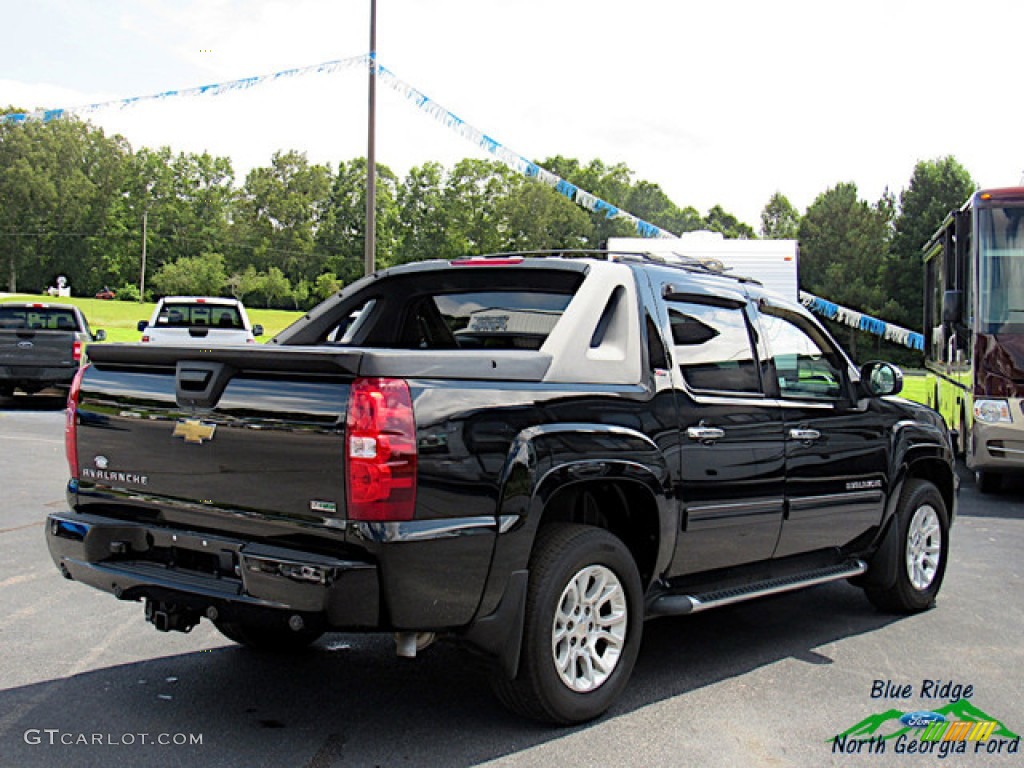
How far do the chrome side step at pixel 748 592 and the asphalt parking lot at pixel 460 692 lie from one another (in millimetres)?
354

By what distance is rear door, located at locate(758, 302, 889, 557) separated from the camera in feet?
17.6

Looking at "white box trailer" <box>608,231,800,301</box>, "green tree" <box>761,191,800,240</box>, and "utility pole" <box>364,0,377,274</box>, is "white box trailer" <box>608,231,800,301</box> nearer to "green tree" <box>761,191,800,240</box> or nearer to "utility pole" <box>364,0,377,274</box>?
"utility pole" <box>364,0,377,274</box>

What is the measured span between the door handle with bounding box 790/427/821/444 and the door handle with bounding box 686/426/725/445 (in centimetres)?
63

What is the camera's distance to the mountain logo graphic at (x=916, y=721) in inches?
167

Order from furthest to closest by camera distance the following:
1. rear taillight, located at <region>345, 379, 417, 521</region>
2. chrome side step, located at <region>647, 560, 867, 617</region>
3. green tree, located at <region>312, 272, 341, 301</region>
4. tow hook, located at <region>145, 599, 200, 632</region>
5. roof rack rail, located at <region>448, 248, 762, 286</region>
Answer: green tree, located at <region>312, 272, 341, 301</region> → roof rack rail, located at <region>448, 248, 762, 286</region> → chrome side step, located at <region>647, 560, 867, 617</region> → tow hook, located at <region>145, 599, 200, 632</region> → rear taillight, located at <region>345, 379, 417, 521</region>

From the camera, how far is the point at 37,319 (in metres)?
18.7

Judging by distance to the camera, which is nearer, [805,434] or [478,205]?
[805,434]

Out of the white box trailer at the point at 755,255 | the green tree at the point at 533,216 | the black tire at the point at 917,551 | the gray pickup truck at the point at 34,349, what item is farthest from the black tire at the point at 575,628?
the green tree at the point at 533,216

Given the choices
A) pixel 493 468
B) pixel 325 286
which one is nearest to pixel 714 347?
pixel 493 468

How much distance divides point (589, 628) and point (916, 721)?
1.41 meters

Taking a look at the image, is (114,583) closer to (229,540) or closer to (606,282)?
(229,540)

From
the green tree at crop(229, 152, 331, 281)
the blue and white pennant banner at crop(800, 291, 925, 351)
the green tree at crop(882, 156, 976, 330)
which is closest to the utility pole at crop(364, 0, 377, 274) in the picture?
the blue and white pennant banner at crop(800, 291, 925, 351)

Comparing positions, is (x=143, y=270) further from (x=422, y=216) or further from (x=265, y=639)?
(x=265, y=639)

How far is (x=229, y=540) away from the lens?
383 cm
